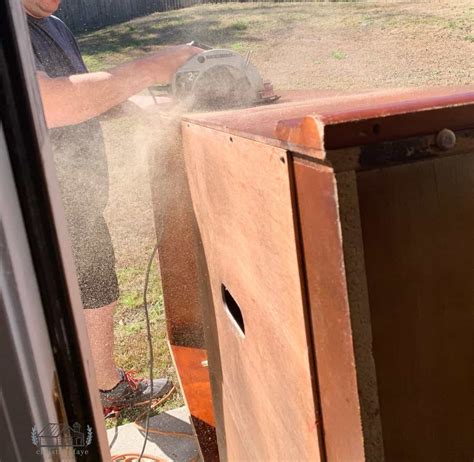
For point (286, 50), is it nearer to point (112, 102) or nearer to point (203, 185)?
point (112, 102)

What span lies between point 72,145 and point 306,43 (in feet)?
34.2

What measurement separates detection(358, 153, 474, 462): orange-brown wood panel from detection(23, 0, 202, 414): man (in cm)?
153

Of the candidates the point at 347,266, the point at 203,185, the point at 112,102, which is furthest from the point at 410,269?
the point at 112,102

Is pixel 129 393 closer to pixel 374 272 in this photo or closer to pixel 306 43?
pixel 374 272

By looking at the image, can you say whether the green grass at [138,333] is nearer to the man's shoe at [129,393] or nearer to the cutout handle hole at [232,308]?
the man's shoe at [129,393]

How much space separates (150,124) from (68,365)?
1297 millimetres

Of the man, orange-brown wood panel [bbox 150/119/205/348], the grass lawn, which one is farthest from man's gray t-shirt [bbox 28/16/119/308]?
the grass lawn

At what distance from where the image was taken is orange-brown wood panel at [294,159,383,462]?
66cm

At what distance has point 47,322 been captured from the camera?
2.77ft

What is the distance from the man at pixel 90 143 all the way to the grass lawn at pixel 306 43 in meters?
2.50

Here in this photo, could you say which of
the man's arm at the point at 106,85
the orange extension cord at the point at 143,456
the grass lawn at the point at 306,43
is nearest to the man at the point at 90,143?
the man's arm at the point at 106,85

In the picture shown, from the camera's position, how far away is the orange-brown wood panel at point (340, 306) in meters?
0.66

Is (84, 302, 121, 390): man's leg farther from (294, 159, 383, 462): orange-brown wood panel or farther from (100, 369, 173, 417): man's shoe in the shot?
(294, 159, 383, 462): orange-brown wood panel

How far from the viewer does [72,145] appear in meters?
2.33
